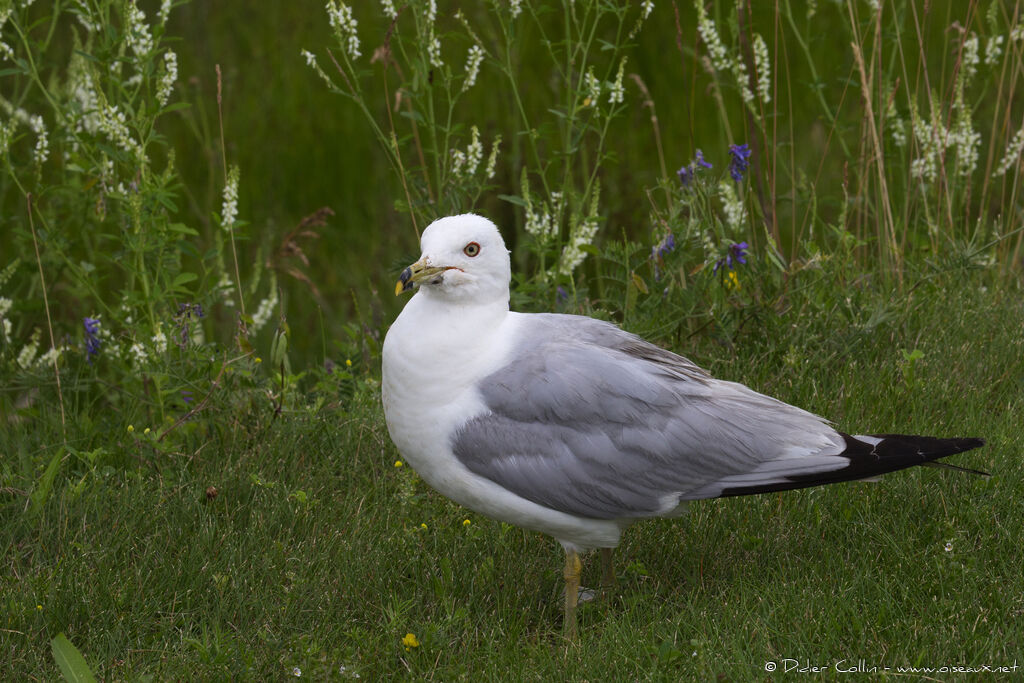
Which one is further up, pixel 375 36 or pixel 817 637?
pixel 375 36

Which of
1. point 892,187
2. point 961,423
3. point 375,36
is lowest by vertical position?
point 961,423

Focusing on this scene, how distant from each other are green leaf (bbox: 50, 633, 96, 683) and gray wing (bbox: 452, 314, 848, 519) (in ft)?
3.82

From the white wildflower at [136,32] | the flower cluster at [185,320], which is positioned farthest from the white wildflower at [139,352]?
the white wildflower at [136,32]

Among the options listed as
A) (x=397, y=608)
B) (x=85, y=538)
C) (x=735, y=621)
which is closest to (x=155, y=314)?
(x=85, y=538)

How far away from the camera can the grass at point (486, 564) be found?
343cm

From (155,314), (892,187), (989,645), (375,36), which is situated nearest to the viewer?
(989,645)

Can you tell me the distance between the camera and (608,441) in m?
3.69

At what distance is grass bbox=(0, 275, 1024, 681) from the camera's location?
3.43 metres

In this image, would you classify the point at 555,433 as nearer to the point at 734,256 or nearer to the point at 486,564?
the point at 486,564

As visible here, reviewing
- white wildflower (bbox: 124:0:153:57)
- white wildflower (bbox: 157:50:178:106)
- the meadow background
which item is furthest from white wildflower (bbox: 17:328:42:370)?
white wildflower (bbox: 124:0:153:57)

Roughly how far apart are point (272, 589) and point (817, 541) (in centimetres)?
174

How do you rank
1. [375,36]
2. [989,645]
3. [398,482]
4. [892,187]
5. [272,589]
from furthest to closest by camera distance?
1. [375,36]
2. [892,187]
3. [398,482]
4. [272,589]
5. [989,645]

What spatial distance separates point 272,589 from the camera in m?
3.88

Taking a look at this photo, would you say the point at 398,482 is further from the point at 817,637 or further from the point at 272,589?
the point at 817,637
